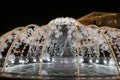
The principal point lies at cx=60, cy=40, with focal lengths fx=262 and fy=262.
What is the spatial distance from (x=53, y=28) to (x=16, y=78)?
4.44 metres

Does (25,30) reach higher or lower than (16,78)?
higher

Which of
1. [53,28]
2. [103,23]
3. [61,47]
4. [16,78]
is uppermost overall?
[103,23]

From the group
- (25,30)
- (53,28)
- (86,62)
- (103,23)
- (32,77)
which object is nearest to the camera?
(32,77)

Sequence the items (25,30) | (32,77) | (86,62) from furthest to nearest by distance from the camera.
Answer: (86,62), (25,30), (32,77)

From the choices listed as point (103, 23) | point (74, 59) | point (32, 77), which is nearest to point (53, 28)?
point (74, 59)

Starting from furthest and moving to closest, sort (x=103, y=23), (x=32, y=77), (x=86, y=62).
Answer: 1. (x=103, y=23)
2. (x=86, y=62)
3. (x=32, y=77)

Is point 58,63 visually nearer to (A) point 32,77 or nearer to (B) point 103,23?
(A) point 32,77

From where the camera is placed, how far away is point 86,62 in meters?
20.6

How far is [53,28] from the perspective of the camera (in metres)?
14.6

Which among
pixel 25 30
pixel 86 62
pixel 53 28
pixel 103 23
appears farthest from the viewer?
pixel 103 23

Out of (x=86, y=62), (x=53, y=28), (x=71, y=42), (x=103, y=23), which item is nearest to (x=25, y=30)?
(x=53, y=28)

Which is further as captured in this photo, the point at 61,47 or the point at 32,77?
the point at 61,47

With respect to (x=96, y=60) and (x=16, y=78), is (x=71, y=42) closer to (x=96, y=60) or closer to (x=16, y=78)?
(x=16, y=78)

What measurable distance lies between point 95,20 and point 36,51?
5358cm
